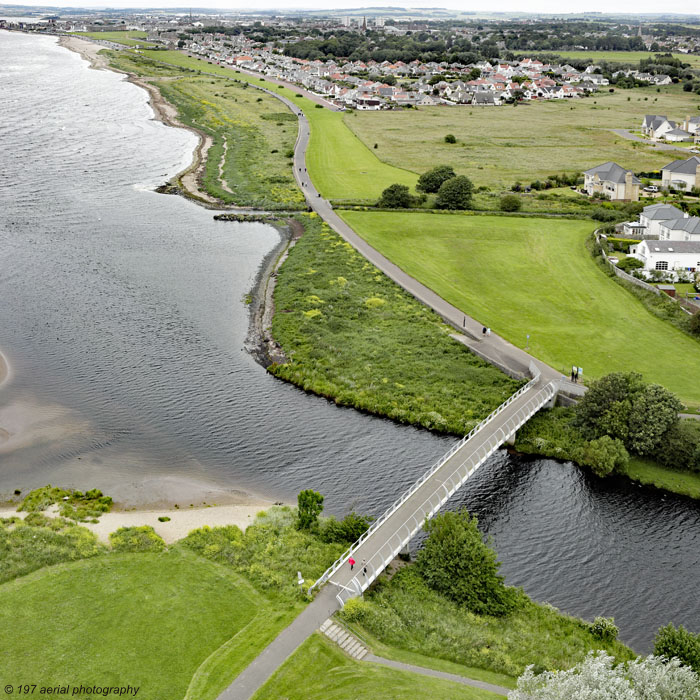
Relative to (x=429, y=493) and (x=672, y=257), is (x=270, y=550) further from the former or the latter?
(x=672, y=257)

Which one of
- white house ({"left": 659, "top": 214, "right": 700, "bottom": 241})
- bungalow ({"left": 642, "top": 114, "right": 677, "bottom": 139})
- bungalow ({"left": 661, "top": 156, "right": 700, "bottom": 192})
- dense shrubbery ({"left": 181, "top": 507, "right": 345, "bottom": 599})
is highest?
bungalow ({"left": 642, "top": 114, "right": 677, "bottom": 139})

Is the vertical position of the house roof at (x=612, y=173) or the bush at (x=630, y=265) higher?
the house roof at (x=612, y=173)

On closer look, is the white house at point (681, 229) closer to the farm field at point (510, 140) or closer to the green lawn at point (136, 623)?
the farm field at point (510, 140)

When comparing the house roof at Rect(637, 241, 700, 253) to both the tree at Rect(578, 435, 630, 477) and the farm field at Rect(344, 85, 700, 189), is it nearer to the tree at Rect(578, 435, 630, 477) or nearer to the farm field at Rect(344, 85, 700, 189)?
the tree at Rect(578, 435, 630, 477)

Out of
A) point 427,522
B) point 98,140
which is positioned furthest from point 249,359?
point 98,140

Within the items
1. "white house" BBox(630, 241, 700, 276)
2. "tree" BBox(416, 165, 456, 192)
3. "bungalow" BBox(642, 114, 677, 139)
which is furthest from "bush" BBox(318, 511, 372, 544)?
"bungalow" BBox(642, 114, 677, 139)

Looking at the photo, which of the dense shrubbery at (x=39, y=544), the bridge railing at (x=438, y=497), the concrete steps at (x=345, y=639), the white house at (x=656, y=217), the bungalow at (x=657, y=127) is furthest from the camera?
the bungalow at (x=657, y=127)

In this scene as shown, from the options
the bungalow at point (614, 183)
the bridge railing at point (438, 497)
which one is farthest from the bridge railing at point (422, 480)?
the bungalow at point (614, 183)
